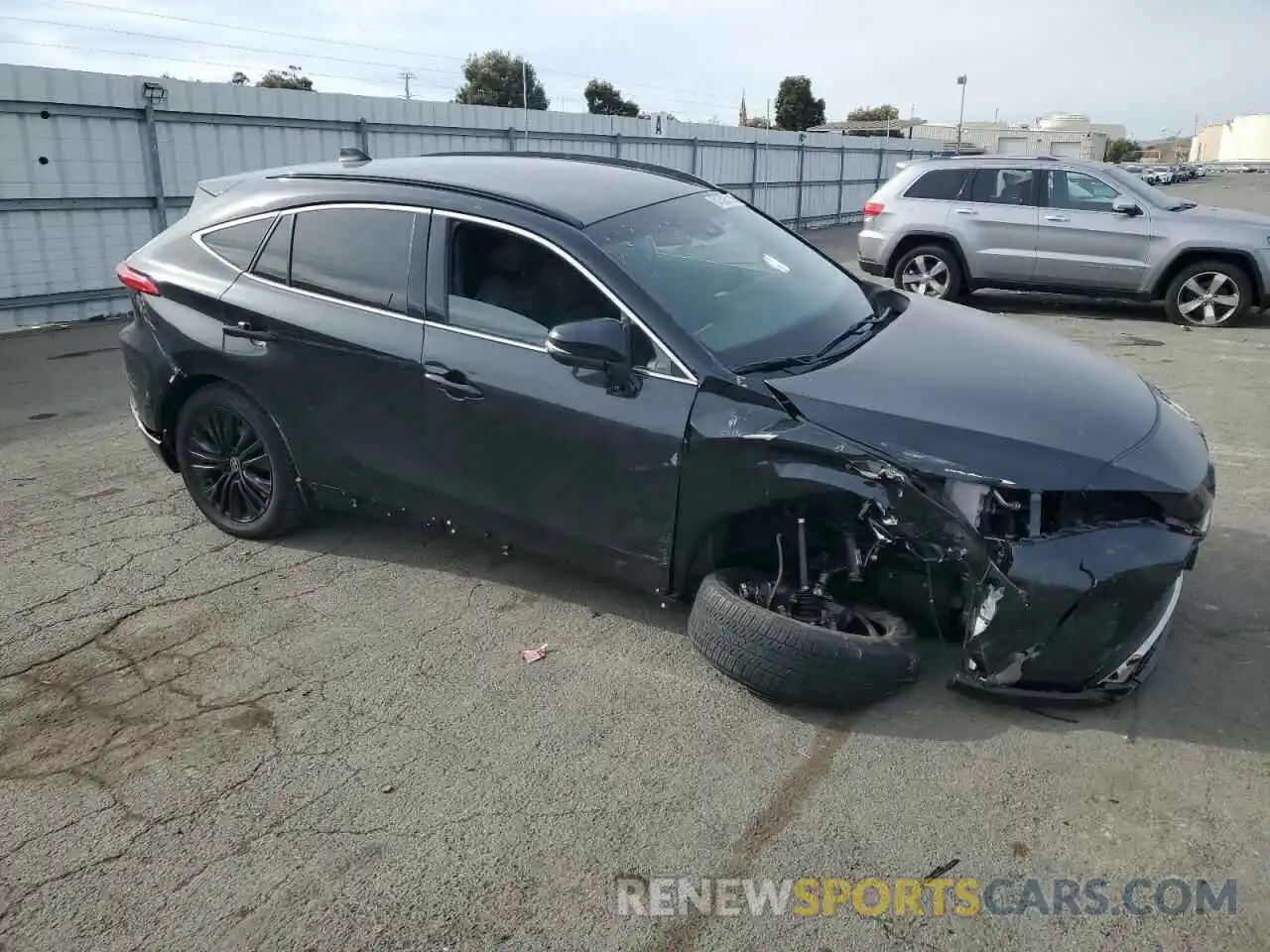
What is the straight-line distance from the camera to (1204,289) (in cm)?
1049

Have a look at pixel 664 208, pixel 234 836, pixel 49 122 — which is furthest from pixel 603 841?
pixel 49 122

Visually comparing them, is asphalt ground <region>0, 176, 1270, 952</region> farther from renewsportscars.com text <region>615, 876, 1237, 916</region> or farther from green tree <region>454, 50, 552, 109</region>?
green tree <region>454, 50, 552, 109</region>

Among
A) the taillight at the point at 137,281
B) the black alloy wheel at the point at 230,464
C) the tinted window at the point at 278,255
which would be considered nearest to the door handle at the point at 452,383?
the tinted window at the point at 278,255

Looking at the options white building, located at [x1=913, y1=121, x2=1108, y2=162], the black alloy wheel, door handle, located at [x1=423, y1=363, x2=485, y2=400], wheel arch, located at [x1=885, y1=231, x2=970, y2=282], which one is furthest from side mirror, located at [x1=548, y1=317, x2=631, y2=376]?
white building, located at [x1=913, y1=121, x2=1108, y2=162]

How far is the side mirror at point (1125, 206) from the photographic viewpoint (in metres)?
10.5

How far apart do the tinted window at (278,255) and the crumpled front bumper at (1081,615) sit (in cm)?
327

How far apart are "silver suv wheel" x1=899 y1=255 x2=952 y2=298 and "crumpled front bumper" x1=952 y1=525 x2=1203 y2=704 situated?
911cm

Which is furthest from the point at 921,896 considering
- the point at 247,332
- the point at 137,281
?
the point at 137,281

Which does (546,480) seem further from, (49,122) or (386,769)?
(49,122)

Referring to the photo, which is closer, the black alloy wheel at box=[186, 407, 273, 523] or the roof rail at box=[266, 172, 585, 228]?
the roof rail at box=[266, 172, 585, 228]

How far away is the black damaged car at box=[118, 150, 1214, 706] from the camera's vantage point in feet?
10.1

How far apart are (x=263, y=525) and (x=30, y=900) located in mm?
2291

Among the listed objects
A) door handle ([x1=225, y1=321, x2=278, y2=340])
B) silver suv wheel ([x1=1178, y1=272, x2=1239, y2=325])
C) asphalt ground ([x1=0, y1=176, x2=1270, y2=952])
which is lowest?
asphalt ground ([x1=0, y1=176, x2=1270, y2=952])

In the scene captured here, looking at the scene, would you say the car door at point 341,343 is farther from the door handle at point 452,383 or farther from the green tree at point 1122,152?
the green tree at point 1122,152
